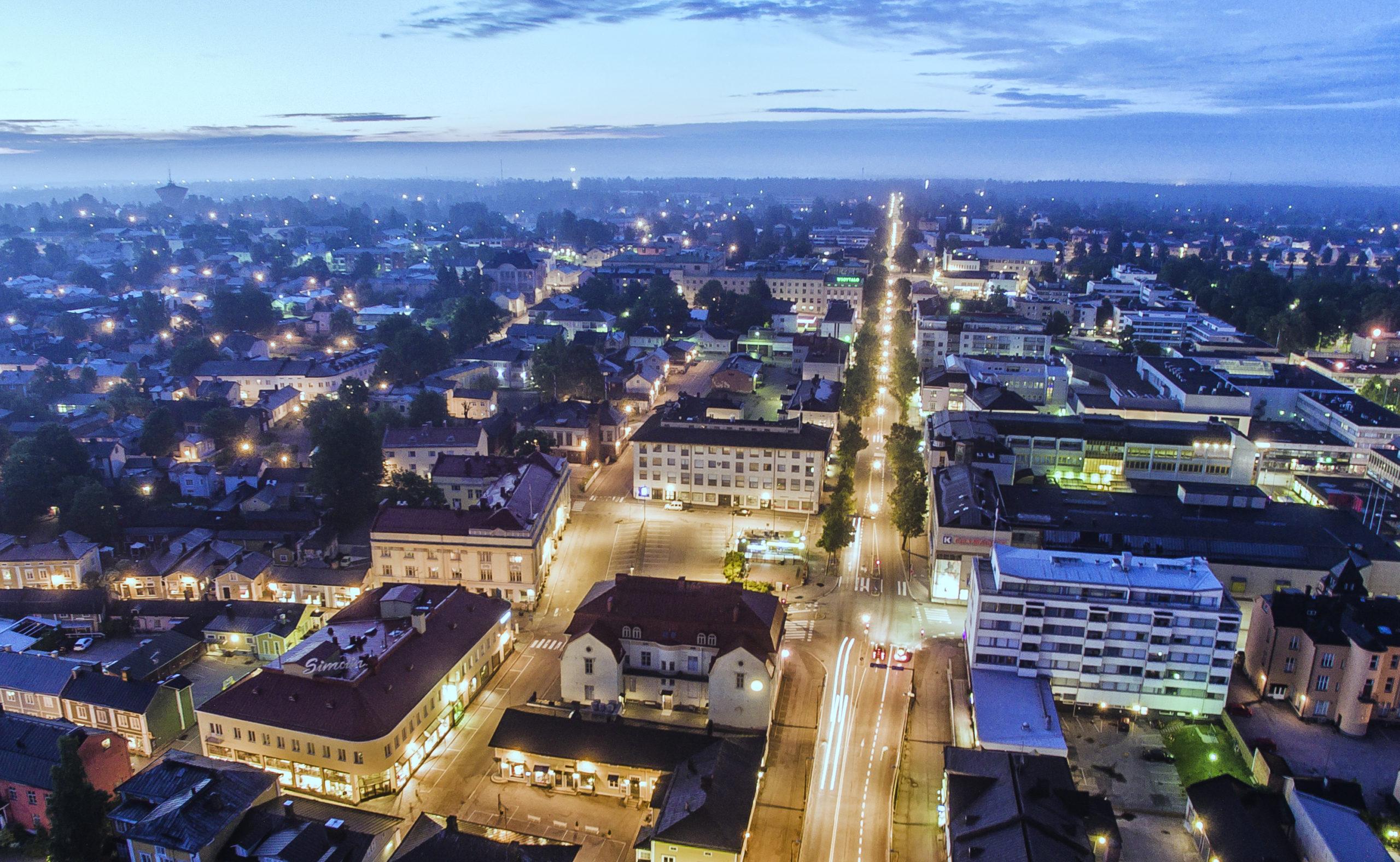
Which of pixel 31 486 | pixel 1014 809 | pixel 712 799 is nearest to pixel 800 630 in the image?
pixel 712 799

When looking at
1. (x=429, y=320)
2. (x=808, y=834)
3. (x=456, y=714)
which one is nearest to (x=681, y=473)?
(x=456, y=714)

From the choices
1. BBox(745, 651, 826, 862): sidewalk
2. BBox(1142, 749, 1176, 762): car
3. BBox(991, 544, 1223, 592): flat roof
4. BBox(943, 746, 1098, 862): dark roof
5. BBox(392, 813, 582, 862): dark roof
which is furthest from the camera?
BBox(991, 544, 1223, 592): flat roof

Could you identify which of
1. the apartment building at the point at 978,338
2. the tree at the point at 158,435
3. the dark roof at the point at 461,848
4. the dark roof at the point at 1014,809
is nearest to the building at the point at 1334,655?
the dark roof at the point at 1014,809

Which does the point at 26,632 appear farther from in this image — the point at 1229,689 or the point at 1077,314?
the point at 1077,314

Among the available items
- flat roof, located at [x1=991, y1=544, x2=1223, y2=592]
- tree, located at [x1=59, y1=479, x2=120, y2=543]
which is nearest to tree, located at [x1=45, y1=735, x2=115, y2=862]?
tree, located at [x1=59, y1=479, x2=120, y2=543]

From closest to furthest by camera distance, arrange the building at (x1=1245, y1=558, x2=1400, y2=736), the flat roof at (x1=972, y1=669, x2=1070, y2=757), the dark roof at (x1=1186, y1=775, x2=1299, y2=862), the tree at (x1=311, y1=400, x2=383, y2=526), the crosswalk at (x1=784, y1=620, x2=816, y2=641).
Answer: the dark roof at (x1=1186, y1=775, x2=1299, y2=862) → the flat roof at (x1=972, y1=669, x2=1070, y2=757) → the building at (x1=1245, y1=558, x2=1400, y2=736) → the crosswalk at (x1=784, y1=620, x2=816, y2=641) → the tree at (x1=311, y1=400, x2=383, y2=526)

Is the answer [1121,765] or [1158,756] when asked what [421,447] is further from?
[1158,756]

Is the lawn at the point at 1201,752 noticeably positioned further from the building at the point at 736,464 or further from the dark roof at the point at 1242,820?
the building at the point at 736,464

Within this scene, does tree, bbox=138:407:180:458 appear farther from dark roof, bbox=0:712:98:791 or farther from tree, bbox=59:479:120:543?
dark roof, bbox=0:712:98:791
